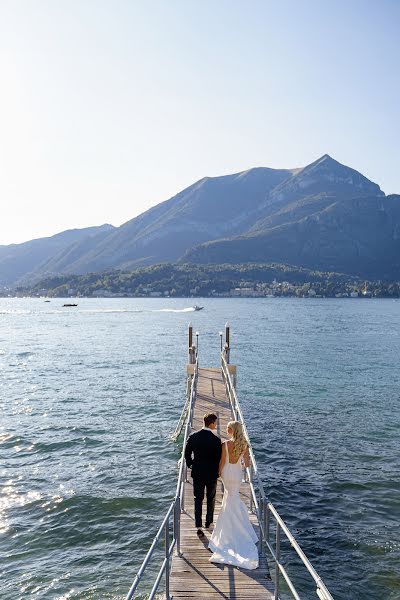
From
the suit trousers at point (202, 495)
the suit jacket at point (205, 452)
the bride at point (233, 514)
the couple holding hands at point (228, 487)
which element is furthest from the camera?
the suit trousers at point (202, 495)

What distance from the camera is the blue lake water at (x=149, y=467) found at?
12.6 metres

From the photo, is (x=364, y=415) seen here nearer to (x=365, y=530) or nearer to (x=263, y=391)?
(x=263, y=391)

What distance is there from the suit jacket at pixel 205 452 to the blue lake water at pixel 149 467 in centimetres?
435

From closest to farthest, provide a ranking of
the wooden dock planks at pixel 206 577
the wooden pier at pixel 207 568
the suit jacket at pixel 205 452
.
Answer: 1. the wooden pier at pixel 207 568
2. the wooden dock planks at pixel 206 577
3. the suit jacket at pixel 205 452

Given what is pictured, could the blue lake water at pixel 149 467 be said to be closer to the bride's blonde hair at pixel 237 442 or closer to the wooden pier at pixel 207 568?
the wooden pier at pixel 207 568

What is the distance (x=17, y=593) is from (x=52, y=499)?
4932 mm

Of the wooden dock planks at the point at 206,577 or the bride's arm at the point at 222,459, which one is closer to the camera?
the wooden dock planks at the point at 206,577

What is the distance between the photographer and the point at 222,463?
31.4 feet

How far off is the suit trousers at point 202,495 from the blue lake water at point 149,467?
3.12m

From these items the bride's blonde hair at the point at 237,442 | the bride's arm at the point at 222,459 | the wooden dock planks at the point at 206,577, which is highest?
the bride's blonde hair at the point at 237,442

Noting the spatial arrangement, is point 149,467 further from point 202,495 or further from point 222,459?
point 222,459

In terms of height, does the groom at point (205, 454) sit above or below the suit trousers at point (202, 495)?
above

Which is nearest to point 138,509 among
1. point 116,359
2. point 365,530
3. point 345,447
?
point 365,530

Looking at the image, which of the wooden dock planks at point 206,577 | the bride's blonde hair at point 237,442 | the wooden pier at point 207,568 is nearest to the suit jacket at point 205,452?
the bride's blonde hair at point 237,442
